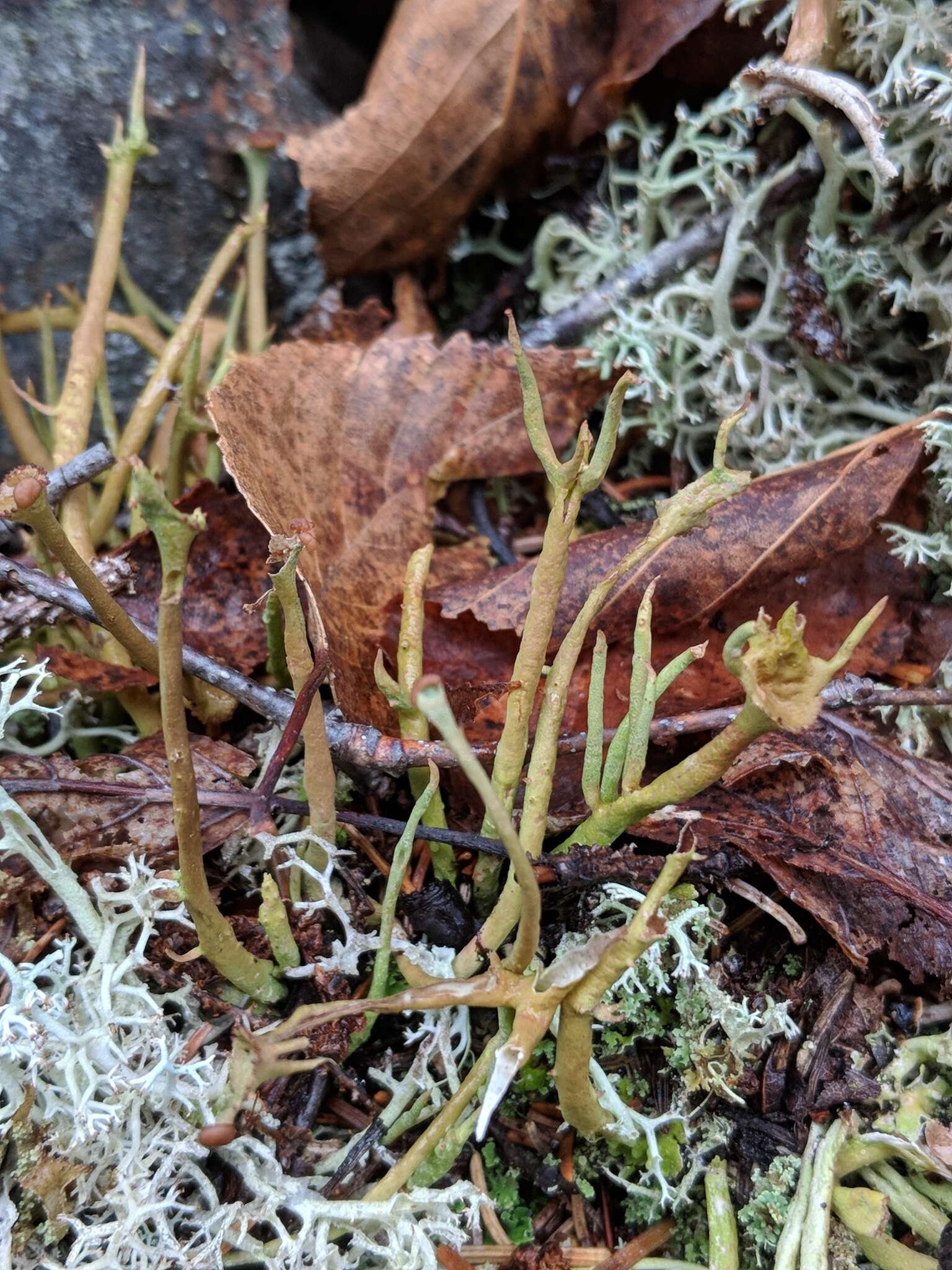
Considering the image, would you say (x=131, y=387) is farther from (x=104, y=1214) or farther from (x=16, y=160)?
(x=104, y=1214)

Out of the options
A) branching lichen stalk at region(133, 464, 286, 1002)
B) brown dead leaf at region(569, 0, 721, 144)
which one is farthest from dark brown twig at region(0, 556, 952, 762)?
brown dead leaf at region(569, 0, 721, 144)

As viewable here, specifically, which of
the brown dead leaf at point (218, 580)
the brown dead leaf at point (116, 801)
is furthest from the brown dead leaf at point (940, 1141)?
the brown dead leaf at point (218, 580)

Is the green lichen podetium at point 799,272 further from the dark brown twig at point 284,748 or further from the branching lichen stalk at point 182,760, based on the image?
the branching lichen stalk at point 182,760

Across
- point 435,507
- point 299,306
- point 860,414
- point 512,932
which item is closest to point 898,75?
point 860,414

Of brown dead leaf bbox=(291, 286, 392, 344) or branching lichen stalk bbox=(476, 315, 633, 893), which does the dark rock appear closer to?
brown dead leaf bbox=(291, 286, 392, 344)

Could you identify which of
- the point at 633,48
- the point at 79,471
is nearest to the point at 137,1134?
the point at 79,471
